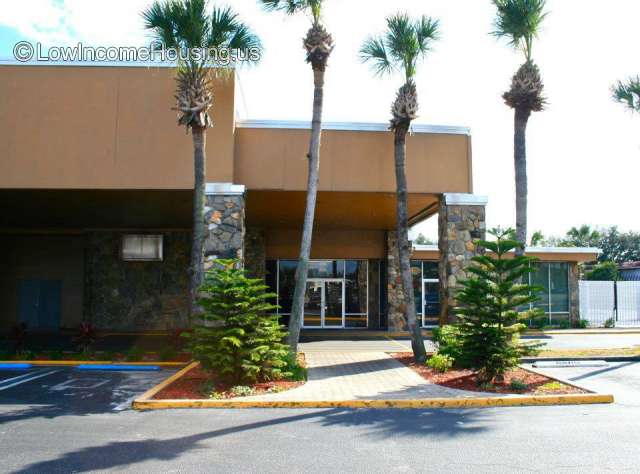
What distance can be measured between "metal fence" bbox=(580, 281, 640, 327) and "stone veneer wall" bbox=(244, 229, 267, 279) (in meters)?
15.3

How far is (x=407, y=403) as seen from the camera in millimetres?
9133

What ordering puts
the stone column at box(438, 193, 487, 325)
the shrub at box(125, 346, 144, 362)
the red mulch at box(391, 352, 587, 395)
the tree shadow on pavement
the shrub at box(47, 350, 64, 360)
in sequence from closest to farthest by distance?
the tree shadow on pavement, the red mulch at box(391, 352, 587, 395), the shrub at box(125, 346, 144, 362), the shrub at box(47, 350, 64, 360), the stone column at box(438, 193, 487, 325)

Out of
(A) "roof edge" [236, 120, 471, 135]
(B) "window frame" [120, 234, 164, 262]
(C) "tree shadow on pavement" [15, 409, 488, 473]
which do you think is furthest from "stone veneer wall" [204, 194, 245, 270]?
(B) "window frame" [120, 234, 164, 262]

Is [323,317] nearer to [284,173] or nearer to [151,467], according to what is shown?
[284,173]

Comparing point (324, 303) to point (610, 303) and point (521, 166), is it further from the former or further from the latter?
point (610, 303)

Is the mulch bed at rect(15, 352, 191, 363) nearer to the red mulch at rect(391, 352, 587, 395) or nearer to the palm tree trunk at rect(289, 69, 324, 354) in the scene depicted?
the palm tree trunk at rect(289, 69, 324, 354)

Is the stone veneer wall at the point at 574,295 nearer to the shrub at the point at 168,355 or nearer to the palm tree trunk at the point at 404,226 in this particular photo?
the palm tree trunk at the point at 404,226

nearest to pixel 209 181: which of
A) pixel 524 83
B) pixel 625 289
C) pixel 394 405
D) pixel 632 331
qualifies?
pixel 394 405

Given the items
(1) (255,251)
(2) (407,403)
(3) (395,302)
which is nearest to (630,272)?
(3) (395,302)

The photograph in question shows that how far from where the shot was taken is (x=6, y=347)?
1612 centimetres

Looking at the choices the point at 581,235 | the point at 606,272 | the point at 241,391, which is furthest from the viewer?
the point at 581,235

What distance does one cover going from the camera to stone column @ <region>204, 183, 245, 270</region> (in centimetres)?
1336

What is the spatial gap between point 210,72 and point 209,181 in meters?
2.48

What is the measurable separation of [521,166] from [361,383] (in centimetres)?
738
